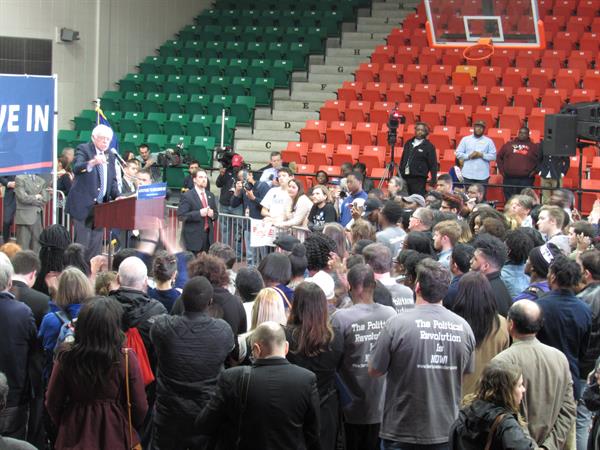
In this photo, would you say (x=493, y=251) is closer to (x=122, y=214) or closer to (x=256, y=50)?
(x=122, y=214)

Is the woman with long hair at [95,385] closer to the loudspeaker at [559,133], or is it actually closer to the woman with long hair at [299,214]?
the woman with long hair at [299,214]

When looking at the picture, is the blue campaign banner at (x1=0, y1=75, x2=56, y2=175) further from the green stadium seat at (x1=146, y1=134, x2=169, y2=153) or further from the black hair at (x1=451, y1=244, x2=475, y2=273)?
the green stadium seat at (x1=146, y1=134, x2=169, y2=153)

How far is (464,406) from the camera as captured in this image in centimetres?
441

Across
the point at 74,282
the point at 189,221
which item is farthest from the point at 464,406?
the point at 189,221

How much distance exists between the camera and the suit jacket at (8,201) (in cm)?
1171

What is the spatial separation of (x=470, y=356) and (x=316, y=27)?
1761cm

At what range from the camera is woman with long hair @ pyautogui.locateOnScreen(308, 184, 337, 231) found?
10.9 m

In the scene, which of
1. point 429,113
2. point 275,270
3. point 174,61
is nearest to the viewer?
point 275,270

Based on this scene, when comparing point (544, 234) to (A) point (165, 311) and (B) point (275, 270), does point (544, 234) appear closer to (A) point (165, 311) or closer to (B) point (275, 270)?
(B) point (275, 270)

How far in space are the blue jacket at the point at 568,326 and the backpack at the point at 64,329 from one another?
268 cm

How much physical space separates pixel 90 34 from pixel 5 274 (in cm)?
1657

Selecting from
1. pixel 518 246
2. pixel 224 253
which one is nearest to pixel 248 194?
pixel 224 253

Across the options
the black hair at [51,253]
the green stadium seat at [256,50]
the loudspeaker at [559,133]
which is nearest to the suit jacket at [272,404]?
the black hair at [51,253]

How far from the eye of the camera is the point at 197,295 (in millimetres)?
5395
